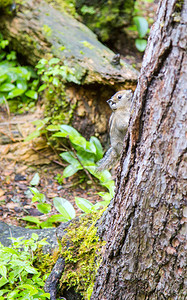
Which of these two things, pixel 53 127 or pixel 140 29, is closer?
pixel 53 127

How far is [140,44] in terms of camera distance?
6758 millimetres

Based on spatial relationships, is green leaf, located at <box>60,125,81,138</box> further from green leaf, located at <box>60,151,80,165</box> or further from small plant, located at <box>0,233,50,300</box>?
small plant, located at <box>0,233,50,300</box>

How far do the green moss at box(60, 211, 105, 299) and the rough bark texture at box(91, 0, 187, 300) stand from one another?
22 centimetres

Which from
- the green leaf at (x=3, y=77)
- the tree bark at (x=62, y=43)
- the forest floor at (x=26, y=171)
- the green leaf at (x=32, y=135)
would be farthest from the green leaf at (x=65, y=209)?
the green leaf at (x=3, y=77)

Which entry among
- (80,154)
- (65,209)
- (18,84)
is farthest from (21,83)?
(65,209)

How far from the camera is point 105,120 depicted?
519 centimetres

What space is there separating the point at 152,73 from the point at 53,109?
354 cm

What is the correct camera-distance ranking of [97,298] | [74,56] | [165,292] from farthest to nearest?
1. [74,56]
2. [97,298]
3. [165,292]

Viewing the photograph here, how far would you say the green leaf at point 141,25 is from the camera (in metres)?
6.75

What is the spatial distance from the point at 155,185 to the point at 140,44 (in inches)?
218

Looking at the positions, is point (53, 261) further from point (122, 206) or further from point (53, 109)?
point (53, 109)

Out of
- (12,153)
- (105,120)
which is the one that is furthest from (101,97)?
(12,153)

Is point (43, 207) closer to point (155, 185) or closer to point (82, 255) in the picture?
point (82, 255)

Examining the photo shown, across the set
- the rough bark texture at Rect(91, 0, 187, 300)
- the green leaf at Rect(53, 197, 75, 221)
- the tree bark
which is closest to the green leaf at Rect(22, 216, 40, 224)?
the green leaf at Rect(53, 197, 75, 221)
